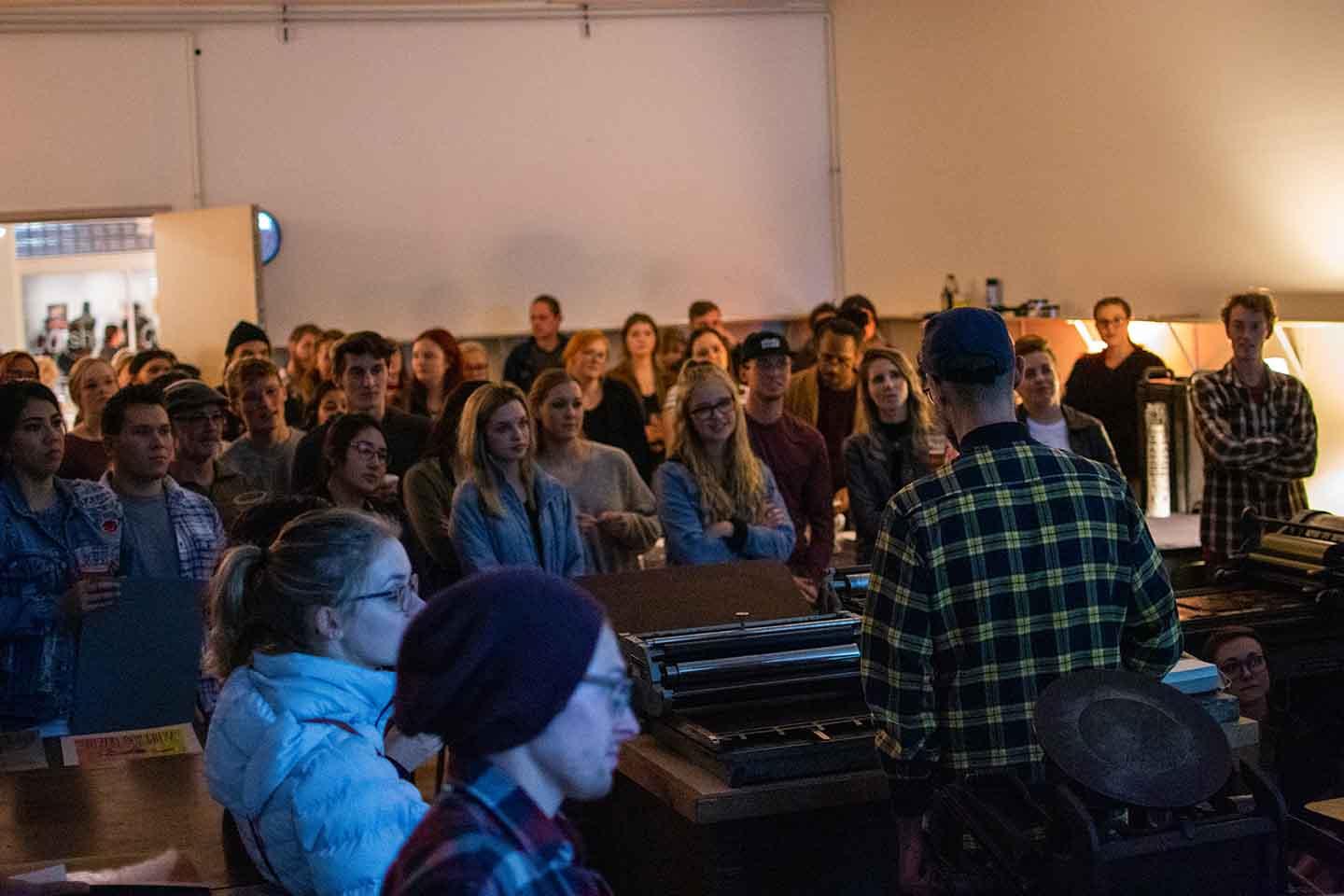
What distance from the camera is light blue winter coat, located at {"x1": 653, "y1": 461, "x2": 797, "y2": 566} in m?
4.54

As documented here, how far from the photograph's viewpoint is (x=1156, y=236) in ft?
27.0

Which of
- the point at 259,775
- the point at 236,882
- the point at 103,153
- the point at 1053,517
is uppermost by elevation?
the point at 103,153

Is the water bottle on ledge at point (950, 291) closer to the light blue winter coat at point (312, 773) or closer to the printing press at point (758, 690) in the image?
the printing press at point (758, 690)

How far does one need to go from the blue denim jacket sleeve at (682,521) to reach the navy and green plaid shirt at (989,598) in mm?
2083

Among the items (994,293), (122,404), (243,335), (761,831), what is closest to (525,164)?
(243,335)

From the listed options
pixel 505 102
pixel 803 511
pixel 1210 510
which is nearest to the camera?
pixel 803 511

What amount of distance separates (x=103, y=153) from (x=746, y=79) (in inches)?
171

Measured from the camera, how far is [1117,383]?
316 inches

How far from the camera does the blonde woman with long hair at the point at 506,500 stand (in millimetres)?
4402

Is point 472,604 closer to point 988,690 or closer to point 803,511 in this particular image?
point 988,690

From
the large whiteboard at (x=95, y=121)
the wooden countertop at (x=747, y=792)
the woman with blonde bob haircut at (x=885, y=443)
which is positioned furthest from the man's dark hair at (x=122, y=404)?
the large whiteboard at (x=95, y=121)

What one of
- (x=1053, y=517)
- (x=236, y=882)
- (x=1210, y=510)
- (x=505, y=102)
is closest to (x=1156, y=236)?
(x=1210, y=510)

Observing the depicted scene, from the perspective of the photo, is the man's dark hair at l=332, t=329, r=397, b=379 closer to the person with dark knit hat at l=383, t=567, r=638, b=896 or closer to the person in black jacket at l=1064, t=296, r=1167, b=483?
the person in black jacket at l=1064, t=296, r=1167, b=483

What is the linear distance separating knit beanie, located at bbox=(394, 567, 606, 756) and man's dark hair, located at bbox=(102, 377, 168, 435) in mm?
3054
